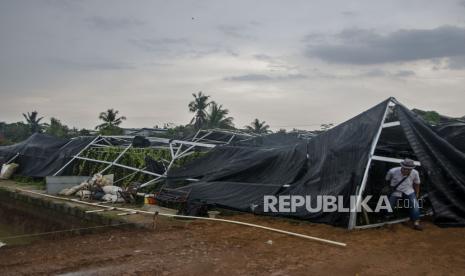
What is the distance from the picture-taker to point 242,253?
22.0 feet

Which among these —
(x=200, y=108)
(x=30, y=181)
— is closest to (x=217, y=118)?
(x=200, y=108)

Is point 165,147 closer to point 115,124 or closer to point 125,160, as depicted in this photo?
point 125,160

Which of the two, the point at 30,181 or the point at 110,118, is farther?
the point at 110,118

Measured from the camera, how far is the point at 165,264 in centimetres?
620

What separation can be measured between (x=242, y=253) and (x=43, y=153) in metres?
16.3

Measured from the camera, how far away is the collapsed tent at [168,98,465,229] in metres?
8.31

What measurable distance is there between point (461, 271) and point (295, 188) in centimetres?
423

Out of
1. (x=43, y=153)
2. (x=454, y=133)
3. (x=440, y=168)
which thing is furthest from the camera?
(x=43, y=153)

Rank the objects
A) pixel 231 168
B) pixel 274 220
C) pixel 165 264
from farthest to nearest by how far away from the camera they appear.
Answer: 1. pixel 231 168
2. pixel 274 220
3. pixel 165 264

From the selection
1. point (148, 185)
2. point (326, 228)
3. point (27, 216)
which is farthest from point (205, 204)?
point (27, 216)

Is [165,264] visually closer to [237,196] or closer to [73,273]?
[73,273]

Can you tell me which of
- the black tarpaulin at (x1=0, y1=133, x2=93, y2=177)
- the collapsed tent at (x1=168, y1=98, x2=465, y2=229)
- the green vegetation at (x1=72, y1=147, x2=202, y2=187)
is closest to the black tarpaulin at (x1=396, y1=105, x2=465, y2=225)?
the collapsed tent at (x1=168, y1=98, x2=465, y2=229)

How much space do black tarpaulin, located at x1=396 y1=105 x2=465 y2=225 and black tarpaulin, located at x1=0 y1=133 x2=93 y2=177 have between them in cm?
1444

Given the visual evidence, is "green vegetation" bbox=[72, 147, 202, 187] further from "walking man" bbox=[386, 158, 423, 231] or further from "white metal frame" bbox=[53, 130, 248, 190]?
"walking man" bbox=[386, 158, 423, 231]
